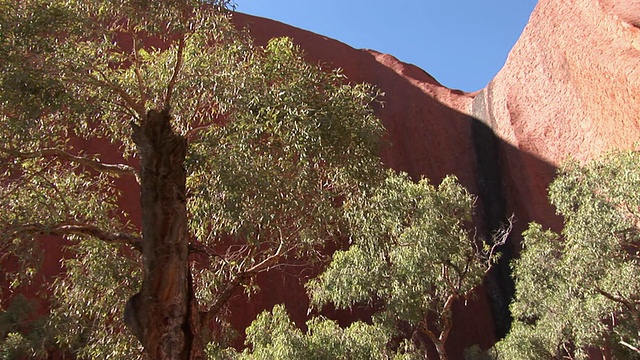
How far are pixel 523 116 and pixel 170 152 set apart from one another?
16007mm

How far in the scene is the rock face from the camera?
632 inches

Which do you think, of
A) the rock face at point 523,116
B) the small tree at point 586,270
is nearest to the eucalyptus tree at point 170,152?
the small tree at point 586,270

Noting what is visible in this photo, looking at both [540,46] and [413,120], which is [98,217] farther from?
[413,120]

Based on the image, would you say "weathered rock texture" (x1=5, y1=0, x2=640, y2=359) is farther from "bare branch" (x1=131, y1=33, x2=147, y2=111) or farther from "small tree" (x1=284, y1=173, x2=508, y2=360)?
"bare branch" (x1=131, y1=33, x2=147, y2=111)

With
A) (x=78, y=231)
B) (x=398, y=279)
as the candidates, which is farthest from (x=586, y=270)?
(x=78, y=231)

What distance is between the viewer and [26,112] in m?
5.79

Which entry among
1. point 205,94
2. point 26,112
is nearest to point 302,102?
point 205,94

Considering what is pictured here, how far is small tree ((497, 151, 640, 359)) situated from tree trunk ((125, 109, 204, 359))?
7795 millimetres

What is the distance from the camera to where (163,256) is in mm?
5660

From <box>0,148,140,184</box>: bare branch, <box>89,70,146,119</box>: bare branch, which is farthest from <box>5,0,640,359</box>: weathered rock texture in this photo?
<box>89,70,146,119</box>: bare branch

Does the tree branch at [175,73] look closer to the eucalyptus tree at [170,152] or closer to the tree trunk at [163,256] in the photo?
the eucalyptus tree at [170,152]

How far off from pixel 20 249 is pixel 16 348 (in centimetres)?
742

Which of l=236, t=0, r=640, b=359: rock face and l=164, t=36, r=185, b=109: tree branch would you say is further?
l=236, t=0, r=640, b=359: rock face

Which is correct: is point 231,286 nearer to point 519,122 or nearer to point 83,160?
A: point 83,160
